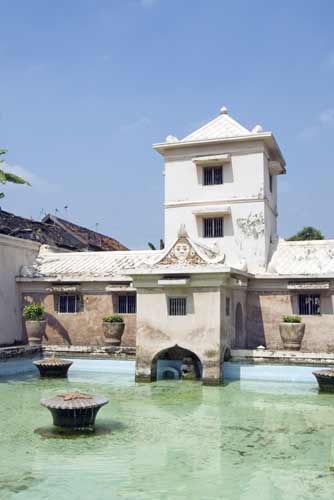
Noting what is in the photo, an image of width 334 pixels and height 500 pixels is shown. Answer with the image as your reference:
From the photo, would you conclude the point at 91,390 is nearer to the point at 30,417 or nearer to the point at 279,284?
the point at 30,417

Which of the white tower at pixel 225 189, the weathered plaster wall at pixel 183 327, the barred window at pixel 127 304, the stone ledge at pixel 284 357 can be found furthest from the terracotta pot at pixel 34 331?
the stone ledge at pixel 284 357

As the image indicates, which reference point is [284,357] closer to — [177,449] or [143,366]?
[143,366]

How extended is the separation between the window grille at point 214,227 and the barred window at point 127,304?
322 centimetres

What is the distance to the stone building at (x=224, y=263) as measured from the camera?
14.8m

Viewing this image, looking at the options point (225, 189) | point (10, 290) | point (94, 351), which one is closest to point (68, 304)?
point (10, 290)

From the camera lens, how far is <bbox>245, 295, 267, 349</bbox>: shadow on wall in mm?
16906

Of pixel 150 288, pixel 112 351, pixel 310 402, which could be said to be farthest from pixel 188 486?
pixel 112 351

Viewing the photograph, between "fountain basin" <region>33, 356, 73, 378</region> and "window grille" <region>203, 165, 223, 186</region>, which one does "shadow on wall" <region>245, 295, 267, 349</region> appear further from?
"fountain basin" <region>33, 356, 73, 378</region>

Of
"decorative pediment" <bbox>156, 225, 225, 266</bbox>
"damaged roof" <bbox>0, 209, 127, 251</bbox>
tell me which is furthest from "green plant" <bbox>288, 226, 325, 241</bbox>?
"decorative pediment" <bbox>156, 225, 225, 266</bbox>

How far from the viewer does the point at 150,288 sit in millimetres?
14344

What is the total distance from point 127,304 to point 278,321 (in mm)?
4731

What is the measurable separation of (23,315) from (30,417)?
848 centimetres

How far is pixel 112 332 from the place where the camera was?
16547mm

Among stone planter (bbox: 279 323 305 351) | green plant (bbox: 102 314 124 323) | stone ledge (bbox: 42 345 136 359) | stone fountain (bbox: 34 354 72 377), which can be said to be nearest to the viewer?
stone fountain (bbox: 34 354 72 377)
